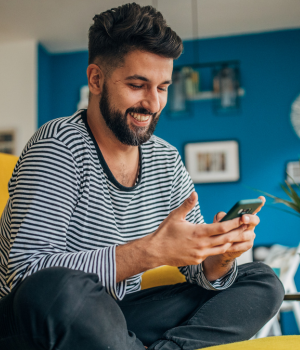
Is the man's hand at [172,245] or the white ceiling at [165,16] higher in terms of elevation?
the white ceiling at [165,16]

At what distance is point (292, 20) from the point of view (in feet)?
12.3

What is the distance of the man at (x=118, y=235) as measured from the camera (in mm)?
776

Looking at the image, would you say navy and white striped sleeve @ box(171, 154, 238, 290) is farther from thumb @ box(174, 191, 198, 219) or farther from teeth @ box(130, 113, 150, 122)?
thumb @ box(174, 191, 198, 219)

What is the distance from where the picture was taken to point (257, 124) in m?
3.87

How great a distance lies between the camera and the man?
0.78 metres

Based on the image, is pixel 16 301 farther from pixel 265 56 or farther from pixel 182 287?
pixel 265 56

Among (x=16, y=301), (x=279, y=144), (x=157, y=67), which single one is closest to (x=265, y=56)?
(x=279, y=144)

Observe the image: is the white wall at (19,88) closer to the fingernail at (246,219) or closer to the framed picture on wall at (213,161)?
the framed picture on wall at (213,161)

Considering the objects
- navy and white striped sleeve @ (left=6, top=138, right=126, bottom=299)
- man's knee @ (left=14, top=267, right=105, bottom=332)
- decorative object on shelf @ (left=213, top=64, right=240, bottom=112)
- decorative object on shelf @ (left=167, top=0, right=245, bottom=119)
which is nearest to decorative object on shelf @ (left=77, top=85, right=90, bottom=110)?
decorative object on shelf @ (left=167, top=0, right=245, bottom=119)

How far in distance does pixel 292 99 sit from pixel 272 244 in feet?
4.79

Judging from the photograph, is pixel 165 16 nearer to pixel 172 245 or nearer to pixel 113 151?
pixel 113 151

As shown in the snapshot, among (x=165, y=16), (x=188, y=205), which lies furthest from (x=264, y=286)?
(x=165, y=16)

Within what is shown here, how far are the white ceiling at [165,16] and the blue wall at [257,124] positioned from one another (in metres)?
0.16

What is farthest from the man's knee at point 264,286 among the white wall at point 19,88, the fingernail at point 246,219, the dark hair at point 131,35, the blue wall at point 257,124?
the white wall at point 19,88
